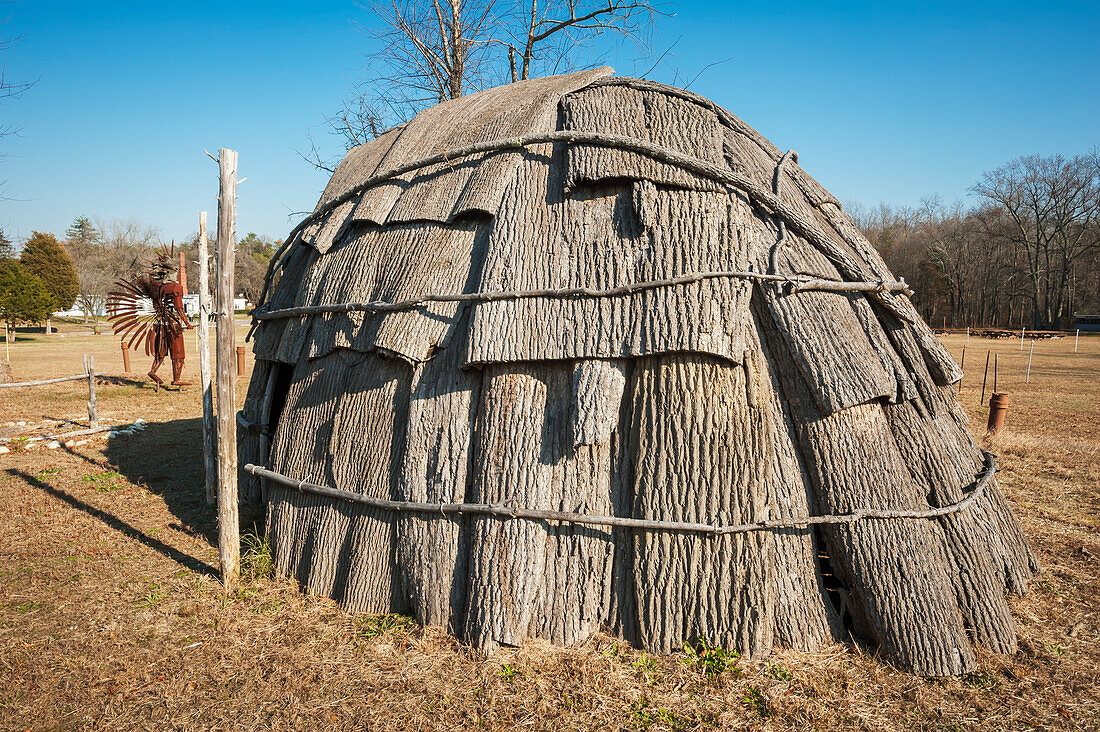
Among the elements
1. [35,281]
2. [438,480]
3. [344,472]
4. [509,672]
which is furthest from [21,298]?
[509,672]

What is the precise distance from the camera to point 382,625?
413 cm

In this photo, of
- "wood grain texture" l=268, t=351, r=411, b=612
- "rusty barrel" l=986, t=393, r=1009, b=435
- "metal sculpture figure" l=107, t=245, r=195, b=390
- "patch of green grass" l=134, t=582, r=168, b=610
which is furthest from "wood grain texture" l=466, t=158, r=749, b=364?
"metal sculpture figure" l=107, t=245, r=195, b=390

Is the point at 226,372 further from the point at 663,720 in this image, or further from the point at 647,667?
the point at 663,720

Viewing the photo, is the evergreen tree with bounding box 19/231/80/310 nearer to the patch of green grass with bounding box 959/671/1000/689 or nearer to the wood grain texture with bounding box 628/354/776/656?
the wood grain texture with bounding box 628/354/776/656

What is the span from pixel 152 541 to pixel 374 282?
11.1ft

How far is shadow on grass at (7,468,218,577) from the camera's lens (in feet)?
16.8

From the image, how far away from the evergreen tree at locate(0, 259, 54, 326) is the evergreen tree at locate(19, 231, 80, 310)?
511 cm

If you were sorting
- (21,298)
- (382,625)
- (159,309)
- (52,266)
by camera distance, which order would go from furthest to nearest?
1. (52,266)
2. (21,298)
3. (159,309)
4. (382,625)

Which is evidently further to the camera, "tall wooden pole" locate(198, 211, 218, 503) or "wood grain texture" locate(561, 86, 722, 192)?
"tall wooden pole" locate(198, 211, 218, 503)

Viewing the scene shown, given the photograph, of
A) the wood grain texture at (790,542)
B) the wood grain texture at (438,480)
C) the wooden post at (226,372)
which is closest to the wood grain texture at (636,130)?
the wood grain texture at (790,542)

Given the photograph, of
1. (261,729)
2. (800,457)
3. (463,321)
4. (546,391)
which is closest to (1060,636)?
(800,457)

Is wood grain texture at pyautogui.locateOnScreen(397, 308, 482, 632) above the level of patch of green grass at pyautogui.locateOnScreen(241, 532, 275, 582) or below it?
above

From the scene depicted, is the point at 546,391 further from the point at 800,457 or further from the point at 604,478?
the point at 800,457

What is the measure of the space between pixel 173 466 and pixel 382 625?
567cm
